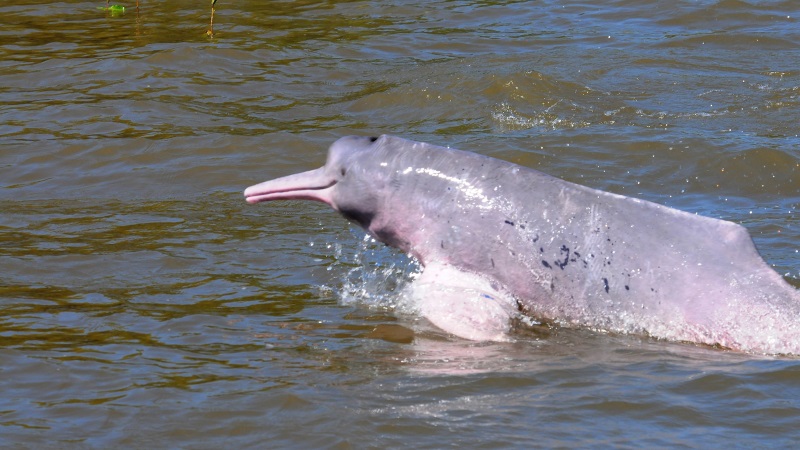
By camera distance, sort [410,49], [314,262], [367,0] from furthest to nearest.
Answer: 1. [367,0]
2. [410,49]
3. [314,262]

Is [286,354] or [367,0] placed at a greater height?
Answer: [367,0]

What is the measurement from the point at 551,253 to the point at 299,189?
7.35 ft

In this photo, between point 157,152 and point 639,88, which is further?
point 639,88

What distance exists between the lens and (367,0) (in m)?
21.1

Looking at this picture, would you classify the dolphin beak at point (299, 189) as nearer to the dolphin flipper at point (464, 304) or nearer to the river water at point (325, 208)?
the river water at point (325, 208)

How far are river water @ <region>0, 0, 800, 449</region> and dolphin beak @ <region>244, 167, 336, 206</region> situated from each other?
2.57ft

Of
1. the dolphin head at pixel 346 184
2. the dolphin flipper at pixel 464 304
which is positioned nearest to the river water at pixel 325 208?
the dolphin flipper at pixel 464 304

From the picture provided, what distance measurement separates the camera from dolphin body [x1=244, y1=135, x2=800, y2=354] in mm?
8898

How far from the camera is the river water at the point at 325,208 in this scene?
766 centimetres

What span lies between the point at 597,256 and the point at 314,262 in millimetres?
2961

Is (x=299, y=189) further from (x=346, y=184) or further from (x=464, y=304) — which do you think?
(x=464, y=304)

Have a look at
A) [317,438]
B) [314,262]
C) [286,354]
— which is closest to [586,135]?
[314,262]

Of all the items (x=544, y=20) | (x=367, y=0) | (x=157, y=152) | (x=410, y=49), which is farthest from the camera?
(x=367, y=0)

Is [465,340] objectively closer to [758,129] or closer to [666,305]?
[666,305]
